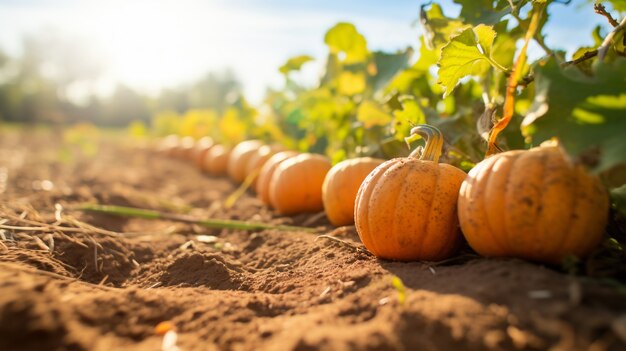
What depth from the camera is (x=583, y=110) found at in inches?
73.6

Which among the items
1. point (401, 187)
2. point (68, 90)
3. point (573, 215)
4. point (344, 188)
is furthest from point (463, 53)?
point (68, 90)

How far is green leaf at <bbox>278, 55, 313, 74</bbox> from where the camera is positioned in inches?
200

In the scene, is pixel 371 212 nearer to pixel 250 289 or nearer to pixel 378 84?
pixel 250 289

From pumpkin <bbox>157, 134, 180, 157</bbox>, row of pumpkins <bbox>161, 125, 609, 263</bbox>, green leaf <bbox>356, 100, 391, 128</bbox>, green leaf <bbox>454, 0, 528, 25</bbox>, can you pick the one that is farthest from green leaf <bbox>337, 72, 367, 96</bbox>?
pumpkin <bbox>157, 134, 180, 157</bbox>

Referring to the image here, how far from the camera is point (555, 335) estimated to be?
4.85ft

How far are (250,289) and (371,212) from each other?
706 millimetres

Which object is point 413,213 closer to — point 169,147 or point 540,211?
point 540,211

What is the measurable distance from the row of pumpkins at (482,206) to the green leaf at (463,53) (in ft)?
0.96

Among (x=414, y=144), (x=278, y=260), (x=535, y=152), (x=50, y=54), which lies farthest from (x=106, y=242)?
(x=50, y=54)

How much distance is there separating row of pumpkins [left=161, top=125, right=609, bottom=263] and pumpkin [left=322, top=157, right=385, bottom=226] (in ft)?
0.03

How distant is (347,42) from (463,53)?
2.50m

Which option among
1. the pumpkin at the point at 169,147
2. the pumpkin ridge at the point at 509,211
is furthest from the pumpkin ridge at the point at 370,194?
the pumpkin at the point at 169,147

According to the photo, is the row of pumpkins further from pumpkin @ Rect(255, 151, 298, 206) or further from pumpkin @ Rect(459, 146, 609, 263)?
pumpkin @ Rect(255, 151, 298, 206)

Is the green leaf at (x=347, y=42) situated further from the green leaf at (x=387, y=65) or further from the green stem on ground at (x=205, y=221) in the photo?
the green stem on ground at (x=205, y=221)
